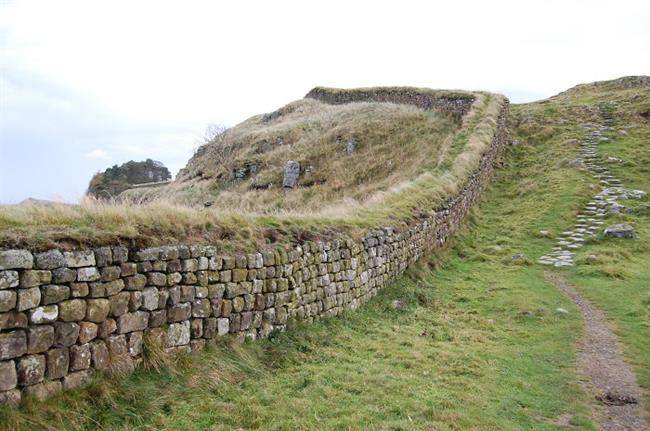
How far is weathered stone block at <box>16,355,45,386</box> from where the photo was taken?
5.73 m

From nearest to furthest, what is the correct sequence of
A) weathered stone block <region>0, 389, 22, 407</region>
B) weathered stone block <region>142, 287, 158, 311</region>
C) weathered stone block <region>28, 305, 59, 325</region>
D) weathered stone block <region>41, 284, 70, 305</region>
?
1. weathered stone block <region>0, 389, 22, 407</region>
2. weathered stone block <region>28, 305, 59, 325</region>
3. weathered stone block <region>41, 284, 70, 305</region>
4. weathered stone block <region>142, 287, 158, 311</region>

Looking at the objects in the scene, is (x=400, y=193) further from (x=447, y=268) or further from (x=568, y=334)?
(x=568, y=334)

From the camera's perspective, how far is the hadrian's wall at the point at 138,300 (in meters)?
5.82

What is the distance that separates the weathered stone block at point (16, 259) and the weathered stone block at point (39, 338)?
0.73 meters

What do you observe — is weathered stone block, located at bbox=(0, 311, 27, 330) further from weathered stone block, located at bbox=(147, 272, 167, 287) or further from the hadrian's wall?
weathered stone block, located at bbox=(147, 272, 167, 287)

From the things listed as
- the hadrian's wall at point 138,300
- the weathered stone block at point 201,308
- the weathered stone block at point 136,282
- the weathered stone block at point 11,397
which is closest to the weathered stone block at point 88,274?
the hadrian's wall at point 138,300

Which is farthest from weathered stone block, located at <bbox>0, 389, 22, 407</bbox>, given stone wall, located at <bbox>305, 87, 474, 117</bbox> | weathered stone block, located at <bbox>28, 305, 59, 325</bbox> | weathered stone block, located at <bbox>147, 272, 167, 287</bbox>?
stone wall, located at <bbox>305, 87, 474, 117</bbox>

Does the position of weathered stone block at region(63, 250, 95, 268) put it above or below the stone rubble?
above

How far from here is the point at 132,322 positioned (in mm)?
6992

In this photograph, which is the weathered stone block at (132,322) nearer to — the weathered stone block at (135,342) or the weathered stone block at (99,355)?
the weathered stone block at (135,342)

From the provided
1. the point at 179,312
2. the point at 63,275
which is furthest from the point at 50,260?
the point at 179,312

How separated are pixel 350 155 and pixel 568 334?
78.6ft

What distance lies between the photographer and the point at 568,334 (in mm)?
11016

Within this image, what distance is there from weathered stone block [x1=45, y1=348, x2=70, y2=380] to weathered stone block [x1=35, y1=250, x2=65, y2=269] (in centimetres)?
100
